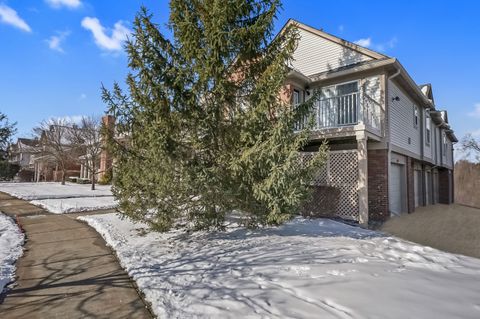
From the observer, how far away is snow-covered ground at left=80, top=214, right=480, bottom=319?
11.2 ft

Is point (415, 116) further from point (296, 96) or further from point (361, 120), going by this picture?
point (296, 96)

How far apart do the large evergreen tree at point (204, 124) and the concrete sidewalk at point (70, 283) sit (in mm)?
1346

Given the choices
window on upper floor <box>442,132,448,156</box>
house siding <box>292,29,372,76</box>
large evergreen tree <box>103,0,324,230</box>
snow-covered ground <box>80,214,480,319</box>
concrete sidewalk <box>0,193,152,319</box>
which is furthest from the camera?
window on upper floor <box>442,132,448,156</box>

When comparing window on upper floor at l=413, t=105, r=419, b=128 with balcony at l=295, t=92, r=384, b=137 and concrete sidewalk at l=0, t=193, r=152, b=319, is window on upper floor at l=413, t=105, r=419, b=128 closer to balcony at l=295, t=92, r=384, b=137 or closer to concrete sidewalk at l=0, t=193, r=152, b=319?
balcony at l=295, t=92, r=384, b=137

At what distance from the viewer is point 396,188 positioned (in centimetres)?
1220

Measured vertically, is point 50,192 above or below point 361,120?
below

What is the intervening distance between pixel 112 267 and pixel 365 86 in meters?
10.2

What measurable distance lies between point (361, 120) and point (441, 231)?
14.5 feet

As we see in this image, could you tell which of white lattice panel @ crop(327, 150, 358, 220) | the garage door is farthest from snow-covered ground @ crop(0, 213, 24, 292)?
the garage door

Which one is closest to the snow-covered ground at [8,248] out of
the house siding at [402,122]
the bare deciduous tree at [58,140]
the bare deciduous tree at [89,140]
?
the house siding at [402,122]

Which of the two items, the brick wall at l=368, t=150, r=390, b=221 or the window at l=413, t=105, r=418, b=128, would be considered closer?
the brick wall at l=368, t=150, r=390, b=221

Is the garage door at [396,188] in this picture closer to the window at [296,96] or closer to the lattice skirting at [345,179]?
the lattice skirting at [345,179]

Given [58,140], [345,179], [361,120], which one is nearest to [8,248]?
[345,179]

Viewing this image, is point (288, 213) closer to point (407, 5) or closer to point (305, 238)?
point (305, 238)
